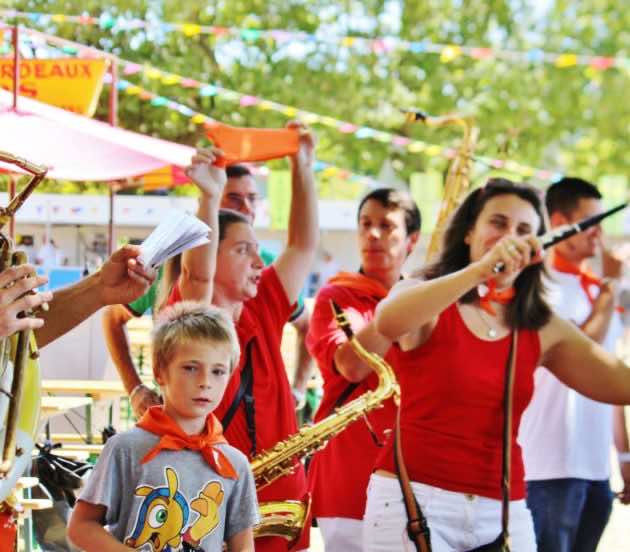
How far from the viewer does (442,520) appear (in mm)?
3549

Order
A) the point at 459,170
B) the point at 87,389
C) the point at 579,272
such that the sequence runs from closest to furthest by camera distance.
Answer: the point at 579,272 → the point at 459,170 → the point at 87,389

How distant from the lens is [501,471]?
363 centimetres

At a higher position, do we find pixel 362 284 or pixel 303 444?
pixel 362 284

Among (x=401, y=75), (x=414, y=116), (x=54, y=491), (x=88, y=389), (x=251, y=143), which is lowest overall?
(x=54, y=491)

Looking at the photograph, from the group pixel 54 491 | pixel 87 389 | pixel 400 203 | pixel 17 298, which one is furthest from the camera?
pixel 87 389

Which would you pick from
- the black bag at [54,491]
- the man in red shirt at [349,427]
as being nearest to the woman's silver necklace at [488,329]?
the man in red shirt at [349,427]

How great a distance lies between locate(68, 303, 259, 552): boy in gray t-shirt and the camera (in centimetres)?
321

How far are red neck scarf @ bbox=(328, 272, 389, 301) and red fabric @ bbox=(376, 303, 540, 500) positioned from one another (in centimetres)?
118

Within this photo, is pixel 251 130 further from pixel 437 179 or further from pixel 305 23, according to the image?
pixel 305 23

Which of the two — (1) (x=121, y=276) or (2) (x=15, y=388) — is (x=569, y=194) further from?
(2) (x=15, y=388)

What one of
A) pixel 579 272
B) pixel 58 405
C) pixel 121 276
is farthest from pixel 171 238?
pixel 58 405

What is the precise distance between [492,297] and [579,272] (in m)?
1.66

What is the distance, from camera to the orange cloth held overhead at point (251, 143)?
13.8ft

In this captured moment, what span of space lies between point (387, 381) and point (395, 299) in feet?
3.00
